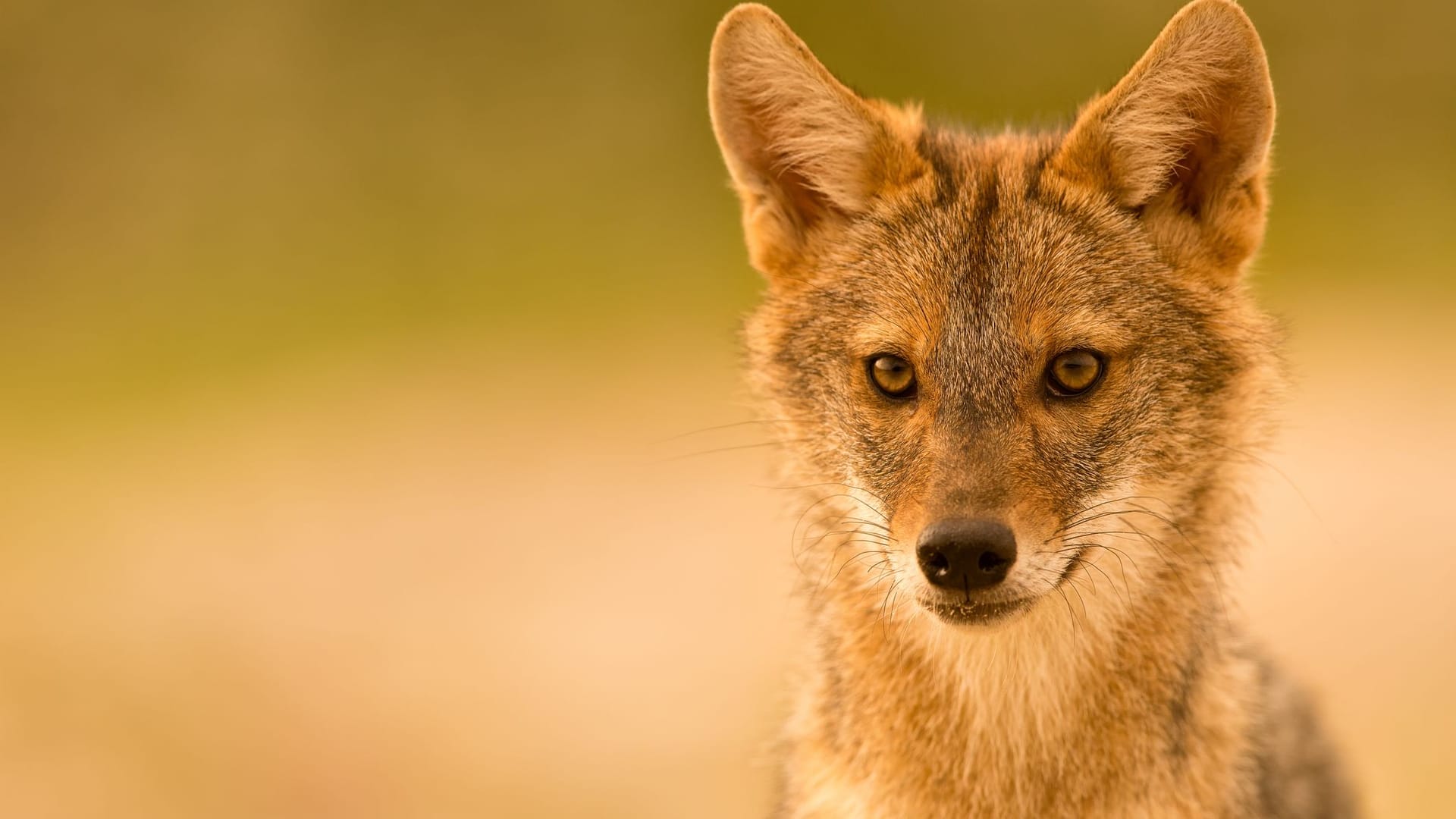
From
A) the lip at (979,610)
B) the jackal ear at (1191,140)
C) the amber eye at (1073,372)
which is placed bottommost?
the lip at (979,610)

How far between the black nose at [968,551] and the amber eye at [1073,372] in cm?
53

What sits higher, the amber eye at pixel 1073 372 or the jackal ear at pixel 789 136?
the jackal ear at pixel 789 136

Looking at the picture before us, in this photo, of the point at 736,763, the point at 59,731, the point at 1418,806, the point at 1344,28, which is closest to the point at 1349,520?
the point at 1418,806

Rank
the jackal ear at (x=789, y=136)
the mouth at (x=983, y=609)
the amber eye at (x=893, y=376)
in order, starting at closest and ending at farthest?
the mouth at (x=983, y=609)
the amber eye at (x=893, y=376)
the jackal ear at (x=789, y=136)

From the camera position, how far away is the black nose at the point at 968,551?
3691mm

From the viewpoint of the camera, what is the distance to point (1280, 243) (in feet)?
39.4

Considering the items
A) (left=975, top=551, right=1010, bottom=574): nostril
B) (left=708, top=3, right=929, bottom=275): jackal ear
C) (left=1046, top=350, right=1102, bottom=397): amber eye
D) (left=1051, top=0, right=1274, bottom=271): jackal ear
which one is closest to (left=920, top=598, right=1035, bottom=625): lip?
(left=975, top=551, right=1010, bottom=574): nostril

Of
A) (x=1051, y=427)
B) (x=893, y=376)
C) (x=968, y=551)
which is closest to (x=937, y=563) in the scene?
Result: (x=968, y=551)

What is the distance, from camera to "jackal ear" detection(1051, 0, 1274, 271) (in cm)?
410

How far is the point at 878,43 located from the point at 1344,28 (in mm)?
3799

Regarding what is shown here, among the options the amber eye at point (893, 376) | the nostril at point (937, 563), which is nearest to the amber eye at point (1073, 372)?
the amber eye at point (893, 376)

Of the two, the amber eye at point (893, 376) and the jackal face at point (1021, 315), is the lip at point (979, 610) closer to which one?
the jackal face at point (1021, 315)

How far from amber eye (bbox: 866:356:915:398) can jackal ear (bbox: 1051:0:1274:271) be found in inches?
28.0

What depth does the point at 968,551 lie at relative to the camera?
370cm
